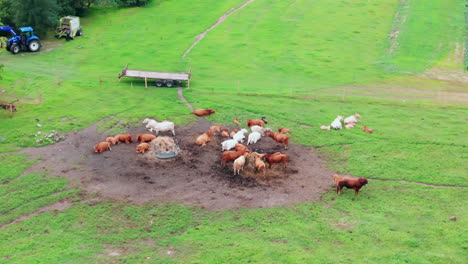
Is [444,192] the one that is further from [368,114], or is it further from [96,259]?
[96,259]

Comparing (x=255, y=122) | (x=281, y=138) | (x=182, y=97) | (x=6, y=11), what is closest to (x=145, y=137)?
(x=255, y=122)

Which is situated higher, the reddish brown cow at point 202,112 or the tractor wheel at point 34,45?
the tractor wheel at point 34,45

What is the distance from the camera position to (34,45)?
54500mm

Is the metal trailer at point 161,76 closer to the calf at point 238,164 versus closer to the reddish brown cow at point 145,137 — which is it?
the reddish brown cow at point 145,137

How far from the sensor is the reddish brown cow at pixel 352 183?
2603 centimetres

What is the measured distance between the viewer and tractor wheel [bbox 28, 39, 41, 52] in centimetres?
5422

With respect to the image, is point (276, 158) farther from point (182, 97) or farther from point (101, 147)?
point (182, 97)

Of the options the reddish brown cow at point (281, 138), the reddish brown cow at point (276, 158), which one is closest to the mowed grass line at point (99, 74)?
the reddish brown cow at point (281, 138)

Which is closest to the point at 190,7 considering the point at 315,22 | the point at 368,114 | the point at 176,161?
the point at 315,22

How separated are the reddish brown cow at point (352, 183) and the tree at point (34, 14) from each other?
45.2 meters

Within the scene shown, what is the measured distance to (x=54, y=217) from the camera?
933 inches

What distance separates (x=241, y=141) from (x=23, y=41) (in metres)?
34.1

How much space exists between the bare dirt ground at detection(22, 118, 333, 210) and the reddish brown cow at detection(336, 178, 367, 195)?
3.54 ft

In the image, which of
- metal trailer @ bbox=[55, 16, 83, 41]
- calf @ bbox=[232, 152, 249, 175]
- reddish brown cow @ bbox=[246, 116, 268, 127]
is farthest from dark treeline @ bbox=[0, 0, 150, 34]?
calf @ bbox=[232, 152, 249, 175]
